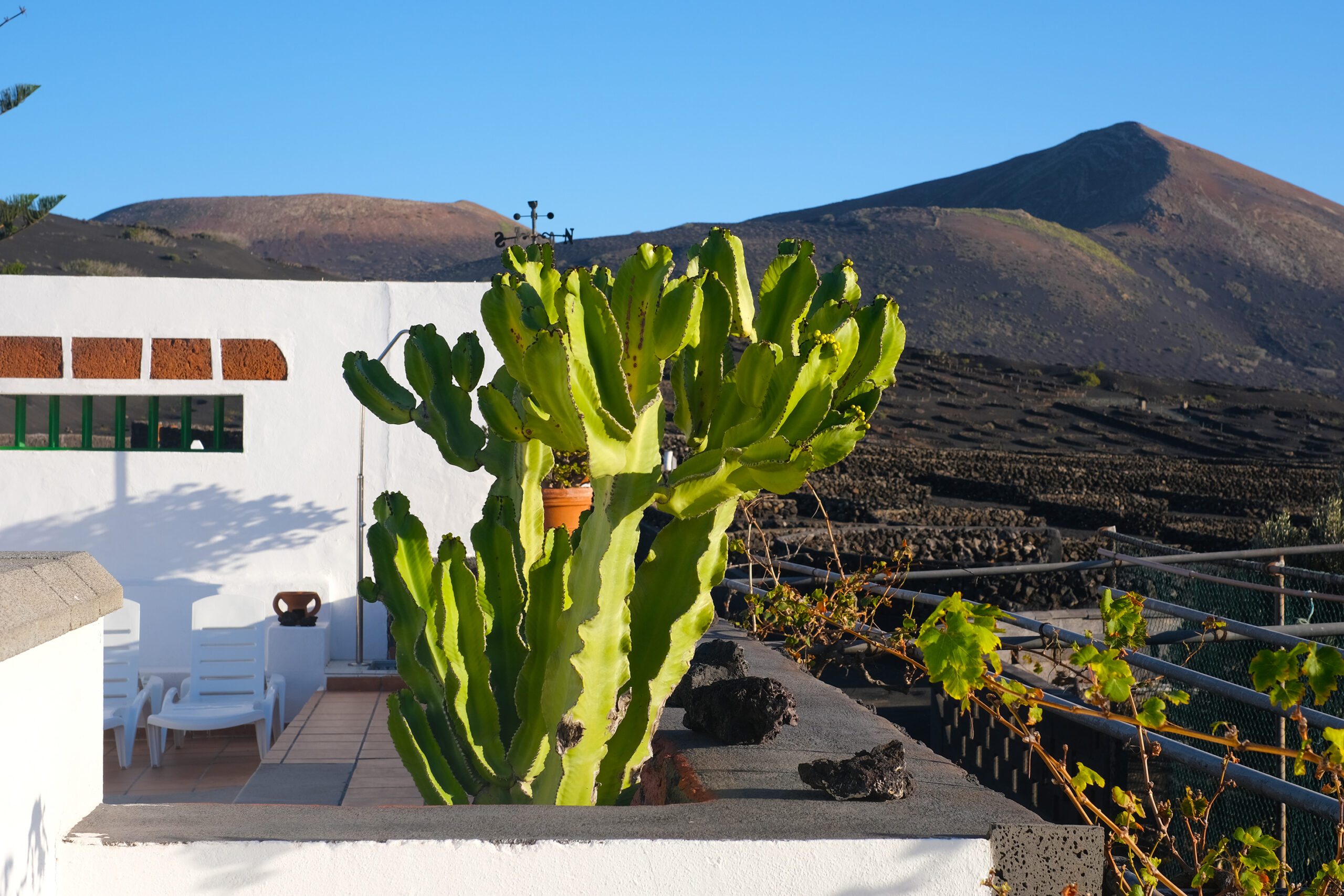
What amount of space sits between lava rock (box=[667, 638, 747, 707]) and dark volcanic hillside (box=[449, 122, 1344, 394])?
59.4 m

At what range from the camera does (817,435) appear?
2.83 metres

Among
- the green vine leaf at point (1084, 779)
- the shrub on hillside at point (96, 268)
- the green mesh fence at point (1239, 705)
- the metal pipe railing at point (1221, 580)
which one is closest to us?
the green vine leaf at point (1084, 779)

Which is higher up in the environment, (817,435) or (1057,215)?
(1057,215)

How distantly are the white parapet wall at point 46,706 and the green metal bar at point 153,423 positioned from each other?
503cm

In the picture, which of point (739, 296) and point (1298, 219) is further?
point (1298, 219)

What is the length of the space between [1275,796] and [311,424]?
19.2 feet

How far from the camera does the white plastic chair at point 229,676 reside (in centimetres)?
585

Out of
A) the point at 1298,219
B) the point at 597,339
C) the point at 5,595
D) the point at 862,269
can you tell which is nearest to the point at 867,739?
the point at 597,339

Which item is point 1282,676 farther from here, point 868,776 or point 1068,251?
point 1068,251

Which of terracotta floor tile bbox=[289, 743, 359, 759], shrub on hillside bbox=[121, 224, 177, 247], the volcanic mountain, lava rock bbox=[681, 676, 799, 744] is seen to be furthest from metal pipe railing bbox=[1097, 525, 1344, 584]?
the volcanic mountain

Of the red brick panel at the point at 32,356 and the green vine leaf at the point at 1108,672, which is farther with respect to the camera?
the red brick panel at the point at 32,356

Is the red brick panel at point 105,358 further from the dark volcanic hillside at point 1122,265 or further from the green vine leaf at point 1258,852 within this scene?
the dark volcanic hillside at point 1122,265

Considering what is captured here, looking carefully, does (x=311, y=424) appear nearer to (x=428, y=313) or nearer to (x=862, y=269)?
(x=428, y=313)

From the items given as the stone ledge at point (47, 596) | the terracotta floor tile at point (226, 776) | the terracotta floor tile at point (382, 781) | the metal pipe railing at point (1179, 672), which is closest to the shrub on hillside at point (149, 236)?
the terracotta floor tile at point (226, 776)
